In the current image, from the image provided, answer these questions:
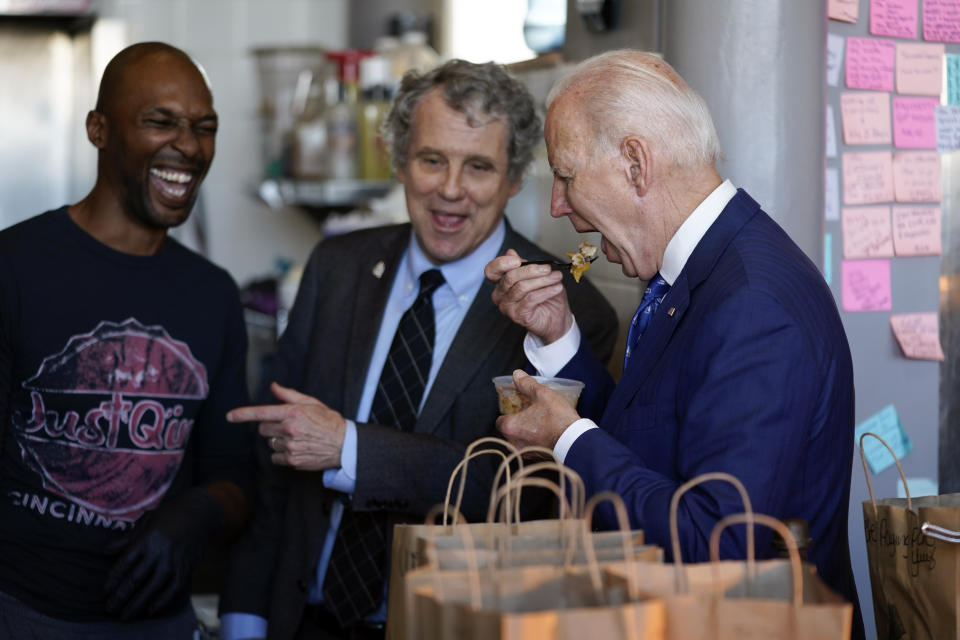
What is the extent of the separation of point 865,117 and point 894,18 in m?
0.26

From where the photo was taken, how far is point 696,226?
6.08 ft

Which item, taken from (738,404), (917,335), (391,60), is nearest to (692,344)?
(738,404)

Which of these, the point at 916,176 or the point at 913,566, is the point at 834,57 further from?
→ the point at 913,566

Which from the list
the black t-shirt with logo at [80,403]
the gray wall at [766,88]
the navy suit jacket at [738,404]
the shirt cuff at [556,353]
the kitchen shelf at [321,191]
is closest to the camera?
the navy suit jacket at [738,404]

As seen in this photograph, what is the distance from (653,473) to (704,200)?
48 cm

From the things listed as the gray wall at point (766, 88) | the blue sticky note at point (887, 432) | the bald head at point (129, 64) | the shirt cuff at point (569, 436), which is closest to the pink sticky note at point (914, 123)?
the gray wall at point (766, 88)

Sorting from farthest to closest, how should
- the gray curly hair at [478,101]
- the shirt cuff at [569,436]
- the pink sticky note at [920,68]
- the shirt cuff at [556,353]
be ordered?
the pink sticky note at [920,68] → the gray curly hair at [478,101] → the shirt cuff at [556,353] → the shirt cuff at [569,436]

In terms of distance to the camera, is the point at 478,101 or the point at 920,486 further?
the point at 920,486

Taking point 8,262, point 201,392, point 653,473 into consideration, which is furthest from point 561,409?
point 8,262

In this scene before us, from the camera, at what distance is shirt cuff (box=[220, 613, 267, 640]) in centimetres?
268

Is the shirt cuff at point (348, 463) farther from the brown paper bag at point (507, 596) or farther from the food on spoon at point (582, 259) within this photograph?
the brown paper bag at point (507, 596)

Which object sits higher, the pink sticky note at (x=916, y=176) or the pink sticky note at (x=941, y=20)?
the pink sticky note at (x=941, y=20)

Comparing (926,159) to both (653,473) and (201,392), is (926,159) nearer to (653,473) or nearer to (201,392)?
(653,473)

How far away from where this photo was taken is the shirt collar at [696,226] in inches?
72.7
